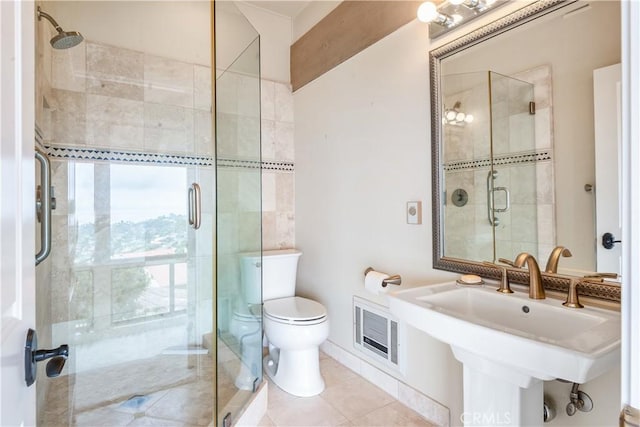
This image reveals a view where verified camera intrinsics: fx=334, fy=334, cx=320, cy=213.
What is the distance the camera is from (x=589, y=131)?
3.80 feet

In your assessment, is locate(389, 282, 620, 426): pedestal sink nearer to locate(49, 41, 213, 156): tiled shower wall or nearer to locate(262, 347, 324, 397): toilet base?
locate(262, 347, 324, 397): toilet base

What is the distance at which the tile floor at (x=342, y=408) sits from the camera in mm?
1723

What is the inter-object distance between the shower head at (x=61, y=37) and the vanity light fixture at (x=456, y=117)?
196 centimetres

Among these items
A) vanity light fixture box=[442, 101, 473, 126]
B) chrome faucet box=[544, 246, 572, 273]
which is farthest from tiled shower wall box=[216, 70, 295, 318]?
chrome faucet box=[544, 246, 572, 273]

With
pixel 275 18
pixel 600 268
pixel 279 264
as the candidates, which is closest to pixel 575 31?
pixel 600 268

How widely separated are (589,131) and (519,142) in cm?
25

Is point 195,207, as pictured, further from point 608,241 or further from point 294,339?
point 608,241

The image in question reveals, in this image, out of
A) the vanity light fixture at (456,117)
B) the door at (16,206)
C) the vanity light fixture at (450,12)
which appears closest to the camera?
the door at (16,206)

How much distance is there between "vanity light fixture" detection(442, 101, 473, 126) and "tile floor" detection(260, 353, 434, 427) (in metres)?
1.51

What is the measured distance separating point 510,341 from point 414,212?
38.4 inches

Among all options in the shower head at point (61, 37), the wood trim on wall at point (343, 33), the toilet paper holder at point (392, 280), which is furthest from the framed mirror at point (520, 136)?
the shower head at point (61, 37)

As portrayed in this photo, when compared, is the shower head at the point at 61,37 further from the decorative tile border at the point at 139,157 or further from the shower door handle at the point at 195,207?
the shower door handle at the point at 195,207

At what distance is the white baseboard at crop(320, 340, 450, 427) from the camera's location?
1678mm

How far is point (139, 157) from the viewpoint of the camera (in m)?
2.23
